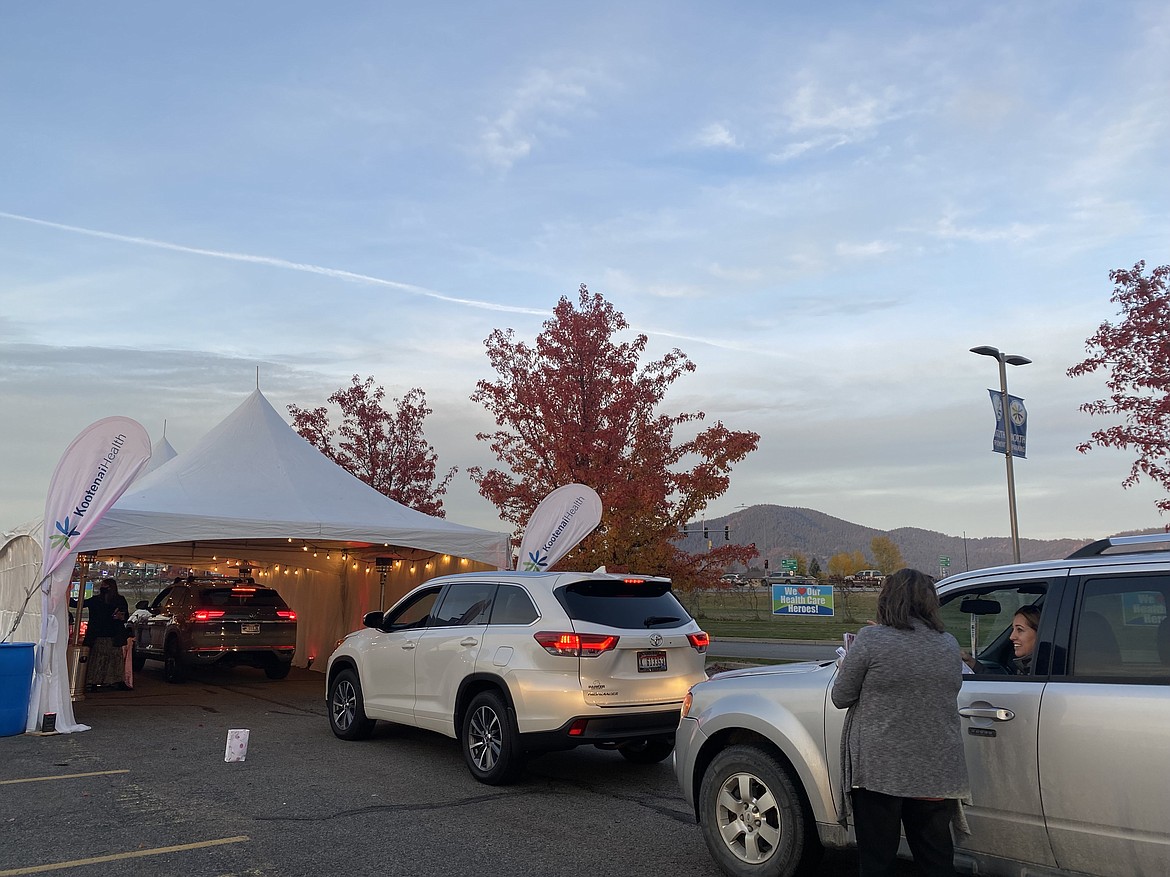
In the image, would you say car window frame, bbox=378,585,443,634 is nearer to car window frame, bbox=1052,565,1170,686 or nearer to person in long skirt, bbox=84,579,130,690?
car window frame, bbox=1052,565,1170,686

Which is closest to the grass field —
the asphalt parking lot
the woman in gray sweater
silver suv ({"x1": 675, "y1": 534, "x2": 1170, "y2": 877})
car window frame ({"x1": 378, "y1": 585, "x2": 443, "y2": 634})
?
car window frame ({"x1": 378, "y1": 585, "x2": 443, "y2": 634})

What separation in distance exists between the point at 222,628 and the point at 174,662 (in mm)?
1230

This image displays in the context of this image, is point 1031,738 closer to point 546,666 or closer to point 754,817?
point 754,817

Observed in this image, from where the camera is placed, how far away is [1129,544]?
4.51 metres

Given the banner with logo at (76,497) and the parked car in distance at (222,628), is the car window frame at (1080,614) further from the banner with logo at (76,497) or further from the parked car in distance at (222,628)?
the parked car in distance at (222,628)

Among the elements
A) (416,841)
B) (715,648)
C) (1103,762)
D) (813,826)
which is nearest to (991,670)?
(1103,762)

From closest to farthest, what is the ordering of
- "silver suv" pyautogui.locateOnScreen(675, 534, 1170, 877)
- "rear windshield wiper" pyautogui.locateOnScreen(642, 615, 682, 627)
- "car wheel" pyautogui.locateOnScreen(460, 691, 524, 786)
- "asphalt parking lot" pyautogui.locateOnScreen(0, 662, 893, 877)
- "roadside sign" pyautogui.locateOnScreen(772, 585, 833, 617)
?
"silver suv" pyautogui.locateOnScreen(675, 534, 1170, 877), "asphalt parking lot" pyautogui.locateOnScreen(0, 662, 893, 877), "car wheel" pyautogui.locateOnScreen(460, 691, 524, 786), "rear windshield wiper" pyautogui.locateOnScreen(642, 615, 682, 627), "roadside sign" pyautogui.locateOnScreen(772, 585, 833, 617)

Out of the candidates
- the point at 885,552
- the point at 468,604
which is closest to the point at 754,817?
the point at 468,604

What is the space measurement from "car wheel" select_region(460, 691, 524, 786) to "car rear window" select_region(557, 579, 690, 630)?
1043mm

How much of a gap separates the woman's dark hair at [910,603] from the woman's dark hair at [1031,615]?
0.72m

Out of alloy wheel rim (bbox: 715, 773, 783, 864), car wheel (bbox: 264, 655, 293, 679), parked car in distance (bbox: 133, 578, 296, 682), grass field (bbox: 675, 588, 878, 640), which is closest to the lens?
alloy wheel rim (bbox: 715, 773, 783, 864)

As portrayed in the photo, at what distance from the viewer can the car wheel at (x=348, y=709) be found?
1033 cm

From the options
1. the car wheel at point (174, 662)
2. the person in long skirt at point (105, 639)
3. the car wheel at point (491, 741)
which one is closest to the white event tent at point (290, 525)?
the person in long skirt at point (105, 639)

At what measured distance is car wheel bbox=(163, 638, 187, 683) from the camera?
17.0m
